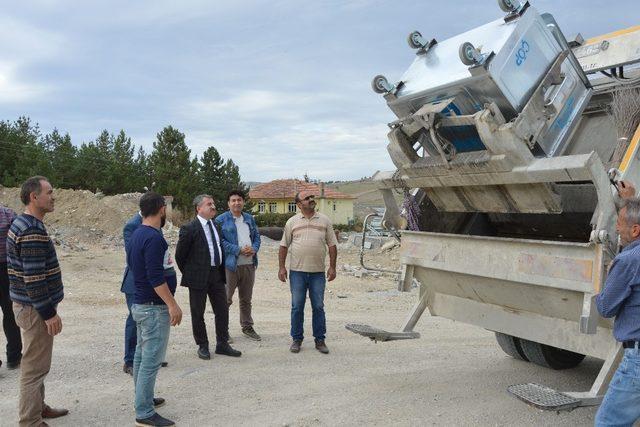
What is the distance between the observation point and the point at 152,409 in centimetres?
434

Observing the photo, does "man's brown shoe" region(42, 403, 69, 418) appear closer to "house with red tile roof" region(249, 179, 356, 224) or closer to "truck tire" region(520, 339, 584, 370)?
"truck tire" region(520, 339, 584, 370)

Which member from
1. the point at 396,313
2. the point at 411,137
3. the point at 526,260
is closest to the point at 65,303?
the point at 396,313

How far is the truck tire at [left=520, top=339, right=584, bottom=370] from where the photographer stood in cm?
554

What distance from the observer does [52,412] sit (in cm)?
456

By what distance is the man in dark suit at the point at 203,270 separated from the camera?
6.21 metres

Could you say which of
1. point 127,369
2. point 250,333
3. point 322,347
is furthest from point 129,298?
point 322,347

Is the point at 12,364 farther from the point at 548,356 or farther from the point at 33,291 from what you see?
the point at 548,356

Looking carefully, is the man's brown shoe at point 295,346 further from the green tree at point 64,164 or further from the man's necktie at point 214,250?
the green tree at point 64,164

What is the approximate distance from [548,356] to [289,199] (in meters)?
55.2

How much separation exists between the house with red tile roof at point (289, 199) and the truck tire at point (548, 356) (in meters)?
52.1

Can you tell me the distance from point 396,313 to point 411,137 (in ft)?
16.7

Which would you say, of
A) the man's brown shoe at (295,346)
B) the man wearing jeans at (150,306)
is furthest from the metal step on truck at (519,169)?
the man wearing jeans at (150,306)

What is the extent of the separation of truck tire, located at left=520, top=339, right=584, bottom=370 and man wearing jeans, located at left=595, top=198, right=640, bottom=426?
2606 millimetres

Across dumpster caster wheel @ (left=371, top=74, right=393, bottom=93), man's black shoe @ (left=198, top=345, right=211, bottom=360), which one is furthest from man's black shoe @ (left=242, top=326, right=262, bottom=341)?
dumpster caster wheel @ (left=371, top=74, right=393, bottom=93)
